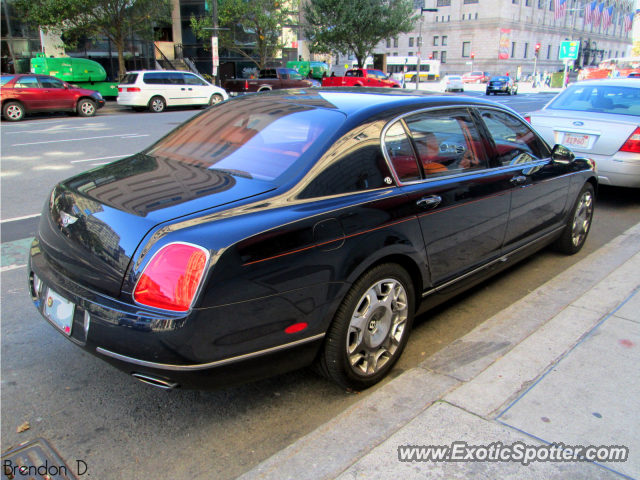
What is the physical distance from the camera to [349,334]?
9.30 feet

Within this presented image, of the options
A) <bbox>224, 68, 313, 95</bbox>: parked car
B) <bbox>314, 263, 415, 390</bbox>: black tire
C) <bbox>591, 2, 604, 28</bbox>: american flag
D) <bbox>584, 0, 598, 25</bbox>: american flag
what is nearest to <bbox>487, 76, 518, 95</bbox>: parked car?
<bbox>224, 68, 313, 95</bbox>: parked car

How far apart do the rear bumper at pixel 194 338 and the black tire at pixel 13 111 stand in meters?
18.0

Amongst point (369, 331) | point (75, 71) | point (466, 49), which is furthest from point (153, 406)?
point (466, 49)

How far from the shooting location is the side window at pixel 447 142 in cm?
341

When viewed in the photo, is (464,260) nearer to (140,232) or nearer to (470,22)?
(140,232)

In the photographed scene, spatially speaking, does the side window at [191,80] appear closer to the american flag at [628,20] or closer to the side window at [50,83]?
the side window at [50,83]

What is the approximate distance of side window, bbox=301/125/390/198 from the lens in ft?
9.05

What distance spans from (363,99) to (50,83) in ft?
61.1

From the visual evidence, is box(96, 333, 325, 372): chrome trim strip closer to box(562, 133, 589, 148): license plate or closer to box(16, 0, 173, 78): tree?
box(562, 133, 589, 148): license plate

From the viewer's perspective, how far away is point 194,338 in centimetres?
228

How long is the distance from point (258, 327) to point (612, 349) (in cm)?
233

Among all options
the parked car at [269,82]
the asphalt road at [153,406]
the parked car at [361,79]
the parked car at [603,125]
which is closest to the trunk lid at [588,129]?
the parked car at [603,125]

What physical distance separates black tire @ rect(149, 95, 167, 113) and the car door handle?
68.4 ft

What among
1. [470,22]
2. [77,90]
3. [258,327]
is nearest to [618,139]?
[258,327]
